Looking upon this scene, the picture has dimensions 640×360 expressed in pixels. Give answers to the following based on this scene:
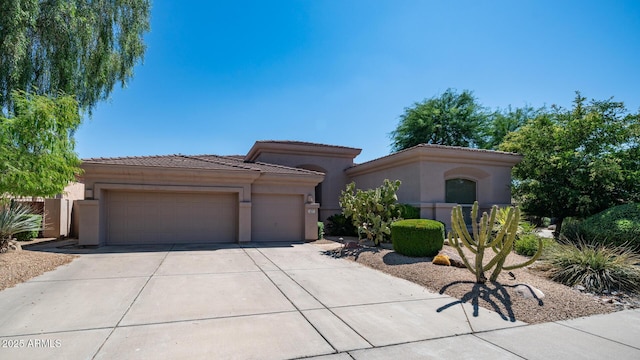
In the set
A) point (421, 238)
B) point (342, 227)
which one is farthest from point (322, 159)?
point (421, 238)

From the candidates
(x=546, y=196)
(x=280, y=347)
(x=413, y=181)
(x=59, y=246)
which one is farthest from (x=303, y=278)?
(x=546, y=196)

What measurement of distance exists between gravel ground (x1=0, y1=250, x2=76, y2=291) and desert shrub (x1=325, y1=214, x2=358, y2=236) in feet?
37.9

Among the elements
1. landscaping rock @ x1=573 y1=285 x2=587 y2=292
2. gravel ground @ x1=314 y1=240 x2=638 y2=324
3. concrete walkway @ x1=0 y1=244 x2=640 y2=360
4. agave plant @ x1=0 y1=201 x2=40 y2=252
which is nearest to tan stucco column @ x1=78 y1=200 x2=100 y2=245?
agave plant @ x1=0 y1=201 x2=40 y2=252

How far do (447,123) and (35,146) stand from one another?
26088 mm

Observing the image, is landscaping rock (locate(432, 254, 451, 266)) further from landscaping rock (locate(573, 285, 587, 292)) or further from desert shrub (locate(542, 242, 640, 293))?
landscaping rock (locate(573, 285, 587, 292))

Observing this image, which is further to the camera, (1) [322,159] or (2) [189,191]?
(1) [322,159]

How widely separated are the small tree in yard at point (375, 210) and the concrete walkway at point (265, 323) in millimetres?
4120

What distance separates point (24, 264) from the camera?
9.01 metres

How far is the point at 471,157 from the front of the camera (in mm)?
15898

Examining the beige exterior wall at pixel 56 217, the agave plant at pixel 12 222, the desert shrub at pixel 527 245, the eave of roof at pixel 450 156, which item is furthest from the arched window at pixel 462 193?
the beige exterior wall at pixel 56 217

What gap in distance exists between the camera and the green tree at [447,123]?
28.1m

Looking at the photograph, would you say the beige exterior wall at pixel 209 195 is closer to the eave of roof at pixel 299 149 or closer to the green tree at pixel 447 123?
the eave of roof at pixel 299 149

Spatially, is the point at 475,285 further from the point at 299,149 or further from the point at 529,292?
the point at 299,149

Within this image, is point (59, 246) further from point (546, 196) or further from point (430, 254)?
point (546, 196)
